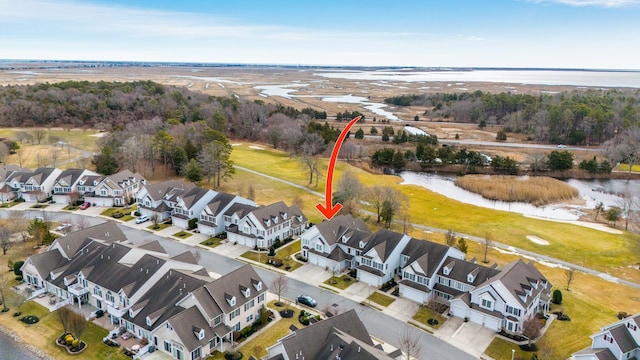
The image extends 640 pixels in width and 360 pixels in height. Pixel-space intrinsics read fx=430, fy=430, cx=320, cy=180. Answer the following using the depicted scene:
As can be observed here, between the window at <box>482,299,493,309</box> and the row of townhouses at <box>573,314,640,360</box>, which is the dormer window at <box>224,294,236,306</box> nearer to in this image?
the window at <box>482,299,493,309</box>

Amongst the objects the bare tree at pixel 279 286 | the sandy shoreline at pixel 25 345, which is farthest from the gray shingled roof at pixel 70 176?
the bare tree at pixel 279 286

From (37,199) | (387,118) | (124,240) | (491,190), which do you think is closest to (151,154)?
(37,199)

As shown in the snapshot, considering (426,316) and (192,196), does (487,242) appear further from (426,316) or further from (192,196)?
(192,196)

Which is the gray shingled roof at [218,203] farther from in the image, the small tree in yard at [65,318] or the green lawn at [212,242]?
the small tree in yard at [65,318]

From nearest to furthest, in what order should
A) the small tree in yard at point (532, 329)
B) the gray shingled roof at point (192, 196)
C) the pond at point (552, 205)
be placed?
1. the small tree in yard at point (532, 329)
2. the gray shingled roof at point (192, 196)
3. the pond at point (552, 205)

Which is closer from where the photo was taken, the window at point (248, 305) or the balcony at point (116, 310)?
the balcony at point (116, 310)

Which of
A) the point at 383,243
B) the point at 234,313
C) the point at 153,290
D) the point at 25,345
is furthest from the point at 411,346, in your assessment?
the point at 25,345
